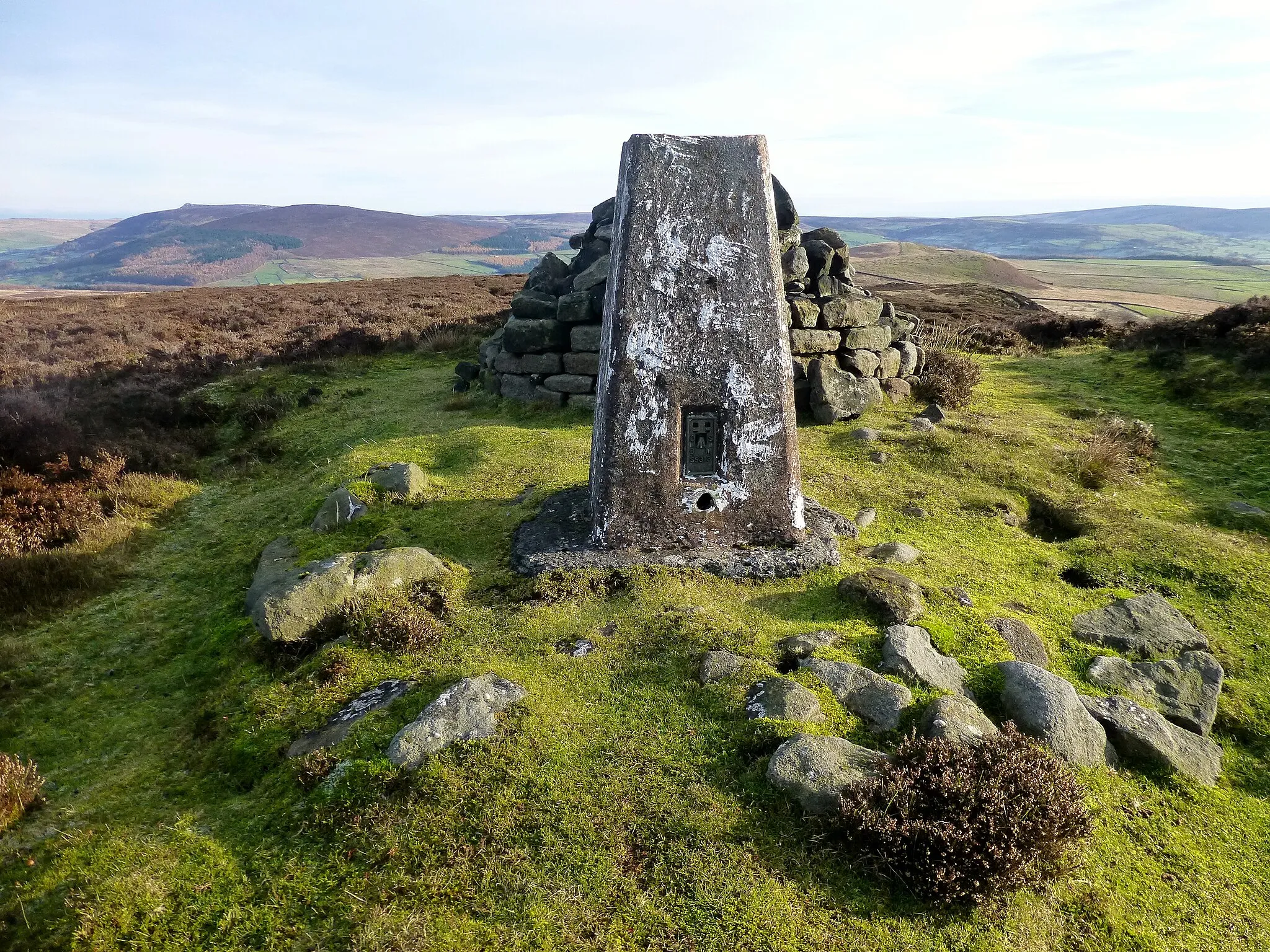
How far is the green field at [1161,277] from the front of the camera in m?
83.2

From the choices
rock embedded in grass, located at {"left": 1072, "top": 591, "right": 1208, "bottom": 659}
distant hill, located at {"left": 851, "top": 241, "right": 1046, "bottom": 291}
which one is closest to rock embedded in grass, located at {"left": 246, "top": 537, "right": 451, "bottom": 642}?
rock embedded in grass, located at {"left": 1072, "top": 591, "right": 1208, "bottom": 659}

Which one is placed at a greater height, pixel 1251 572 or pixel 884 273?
pixel 884 273

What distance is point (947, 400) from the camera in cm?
1323

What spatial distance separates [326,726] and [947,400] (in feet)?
40.7

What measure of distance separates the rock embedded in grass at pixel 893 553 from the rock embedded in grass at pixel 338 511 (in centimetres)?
596

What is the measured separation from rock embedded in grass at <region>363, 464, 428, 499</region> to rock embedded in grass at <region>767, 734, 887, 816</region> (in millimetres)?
6107

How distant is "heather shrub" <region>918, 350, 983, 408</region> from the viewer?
43.7 feet

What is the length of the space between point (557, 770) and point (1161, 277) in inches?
5247

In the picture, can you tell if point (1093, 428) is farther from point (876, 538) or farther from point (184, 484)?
point (184, 484)

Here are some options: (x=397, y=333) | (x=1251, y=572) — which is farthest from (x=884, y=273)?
(x=1251, y=572)

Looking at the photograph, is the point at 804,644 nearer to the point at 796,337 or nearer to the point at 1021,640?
the point at 1021,640

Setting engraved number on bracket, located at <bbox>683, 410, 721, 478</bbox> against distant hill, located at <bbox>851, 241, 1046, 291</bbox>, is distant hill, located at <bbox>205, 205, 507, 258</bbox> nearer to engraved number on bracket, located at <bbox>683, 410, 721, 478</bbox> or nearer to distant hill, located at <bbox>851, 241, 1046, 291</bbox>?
distant hill, located at <bbox>851, 241, 1046, 291</bbox>

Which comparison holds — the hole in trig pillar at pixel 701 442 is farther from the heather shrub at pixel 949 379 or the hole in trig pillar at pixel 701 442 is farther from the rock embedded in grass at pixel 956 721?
the heather shrub at pixel 949 379

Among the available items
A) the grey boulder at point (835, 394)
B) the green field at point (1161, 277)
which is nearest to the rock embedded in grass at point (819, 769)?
the grey boulder at point (835, 394)
